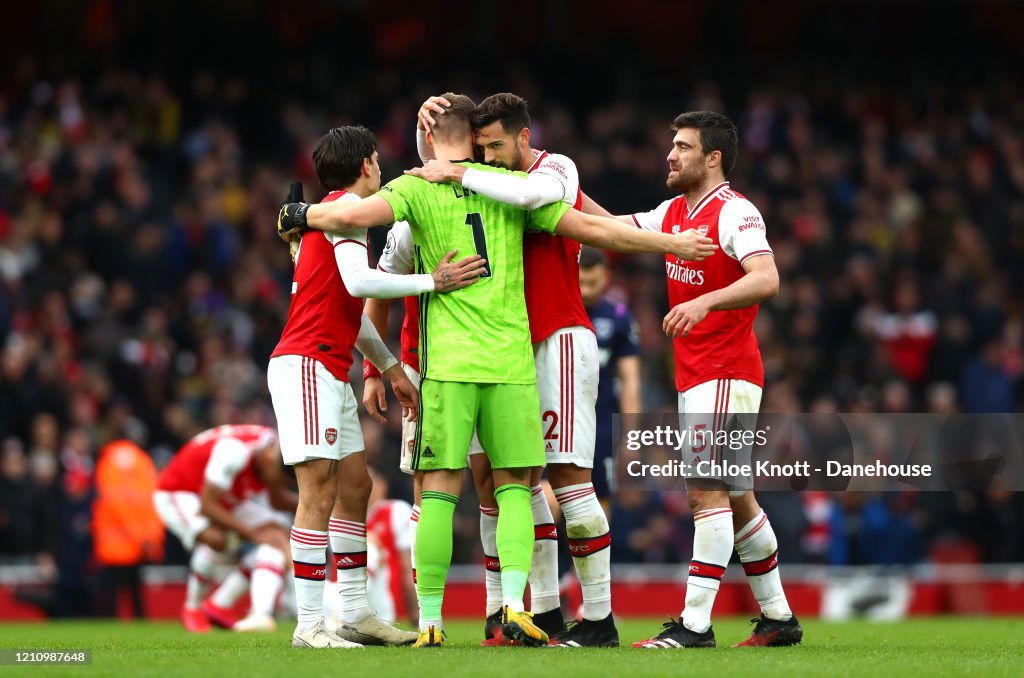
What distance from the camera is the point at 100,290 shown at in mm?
18109

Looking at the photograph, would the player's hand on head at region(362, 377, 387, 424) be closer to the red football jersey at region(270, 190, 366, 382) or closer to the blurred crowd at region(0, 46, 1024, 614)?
the red football jersey at region(270, 190, 366, 382)

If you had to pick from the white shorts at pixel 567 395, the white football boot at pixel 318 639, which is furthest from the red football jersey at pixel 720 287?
the white football boot at pixel 318 639

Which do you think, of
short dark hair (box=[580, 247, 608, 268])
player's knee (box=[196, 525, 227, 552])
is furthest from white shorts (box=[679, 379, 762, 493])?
player's knee (box=[196, 525, 227, 552])

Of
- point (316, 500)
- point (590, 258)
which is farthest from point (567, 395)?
point (590, 258)

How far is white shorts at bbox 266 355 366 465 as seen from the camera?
774cm

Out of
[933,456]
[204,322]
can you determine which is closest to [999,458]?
[933,456]

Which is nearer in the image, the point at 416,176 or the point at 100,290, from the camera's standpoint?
the point at 416,176

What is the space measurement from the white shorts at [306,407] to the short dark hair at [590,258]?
10.5ft

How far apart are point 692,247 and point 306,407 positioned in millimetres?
2213

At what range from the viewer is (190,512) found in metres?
12.6

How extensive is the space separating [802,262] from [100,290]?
940 centimetres

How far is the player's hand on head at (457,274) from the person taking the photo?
739cm

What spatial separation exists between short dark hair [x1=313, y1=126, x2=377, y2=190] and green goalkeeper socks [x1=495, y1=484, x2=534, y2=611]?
6.56 ft

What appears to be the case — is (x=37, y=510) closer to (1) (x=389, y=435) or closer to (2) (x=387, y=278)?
(1) (x=389, y=435)
